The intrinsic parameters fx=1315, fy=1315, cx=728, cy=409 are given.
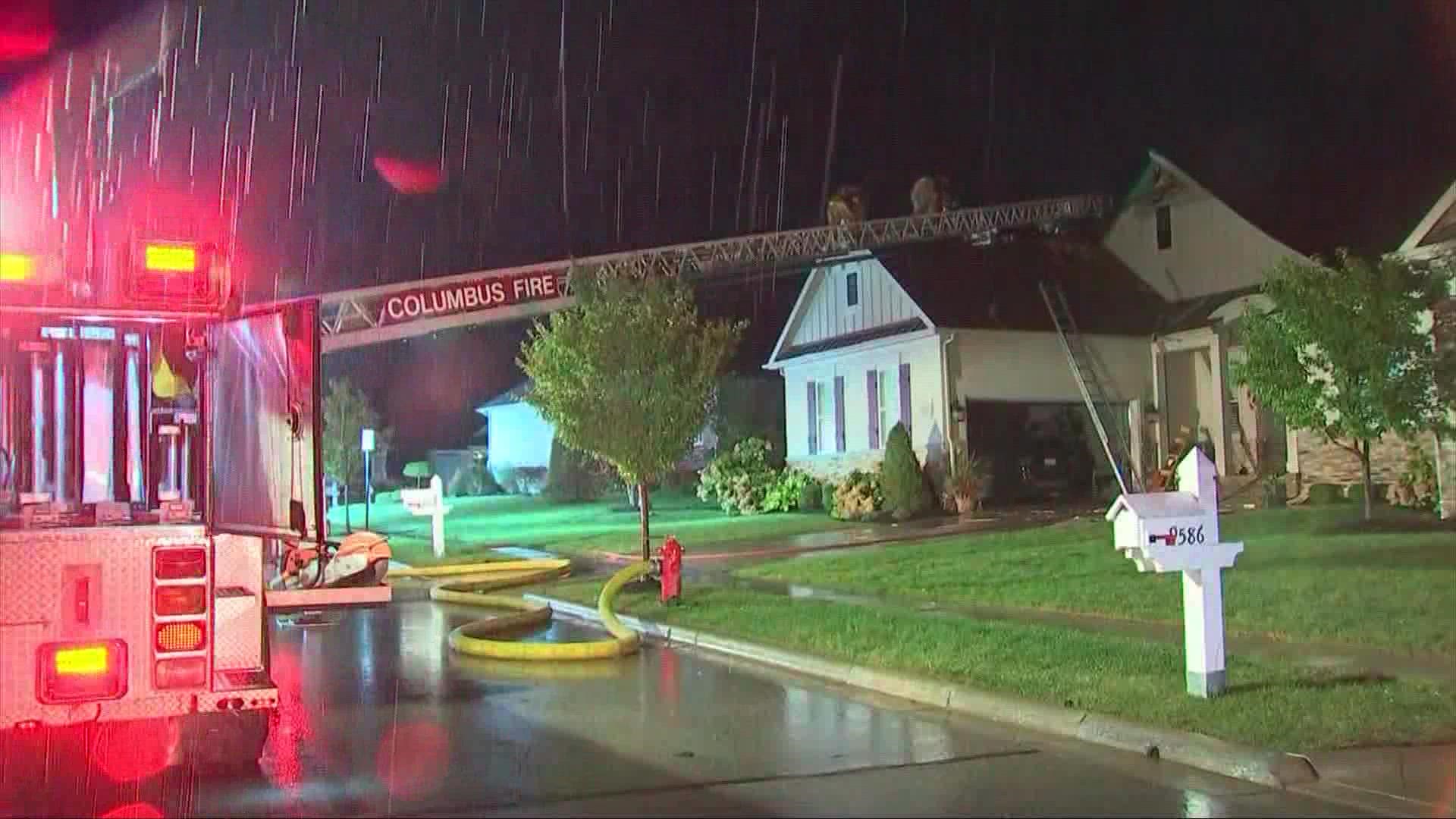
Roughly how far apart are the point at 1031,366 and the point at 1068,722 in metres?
20.5

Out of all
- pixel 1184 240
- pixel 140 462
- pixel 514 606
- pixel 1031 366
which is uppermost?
pixel 1184 240

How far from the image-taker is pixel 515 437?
5019 centimetres

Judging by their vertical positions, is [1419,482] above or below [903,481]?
below

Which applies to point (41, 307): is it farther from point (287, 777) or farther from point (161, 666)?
point (287, 777)

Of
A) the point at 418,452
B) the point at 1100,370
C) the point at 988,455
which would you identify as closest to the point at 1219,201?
the point at 1100,370

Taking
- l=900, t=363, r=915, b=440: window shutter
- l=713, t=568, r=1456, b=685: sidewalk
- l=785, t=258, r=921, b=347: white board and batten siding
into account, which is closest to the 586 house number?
l=713, t=568, r=1456, b=685: sidewalk

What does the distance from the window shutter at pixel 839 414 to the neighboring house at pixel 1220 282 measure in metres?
6.80

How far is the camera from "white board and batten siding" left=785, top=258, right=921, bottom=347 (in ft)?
95.7

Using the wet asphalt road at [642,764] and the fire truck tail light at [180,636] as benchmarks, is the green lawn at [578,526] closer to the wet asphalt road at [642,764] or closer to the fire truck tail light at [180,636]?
the wet asphalt road at [642,764]

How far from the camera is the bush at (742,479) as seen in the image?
3083cm

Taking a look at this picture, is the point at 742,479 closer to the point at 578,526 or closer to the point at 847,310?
the point at 578,526

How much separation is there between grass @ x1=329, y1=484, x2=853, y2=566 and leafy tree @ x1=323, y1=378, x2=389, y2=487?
161 centimetres

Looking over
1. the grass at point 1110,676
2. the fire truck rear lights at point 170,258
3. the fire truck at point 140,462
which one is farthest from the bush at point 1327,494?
the fire truck rear lights at point 170,258

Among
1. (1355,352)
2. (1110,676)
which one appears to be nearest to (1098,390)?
(1355,352)
